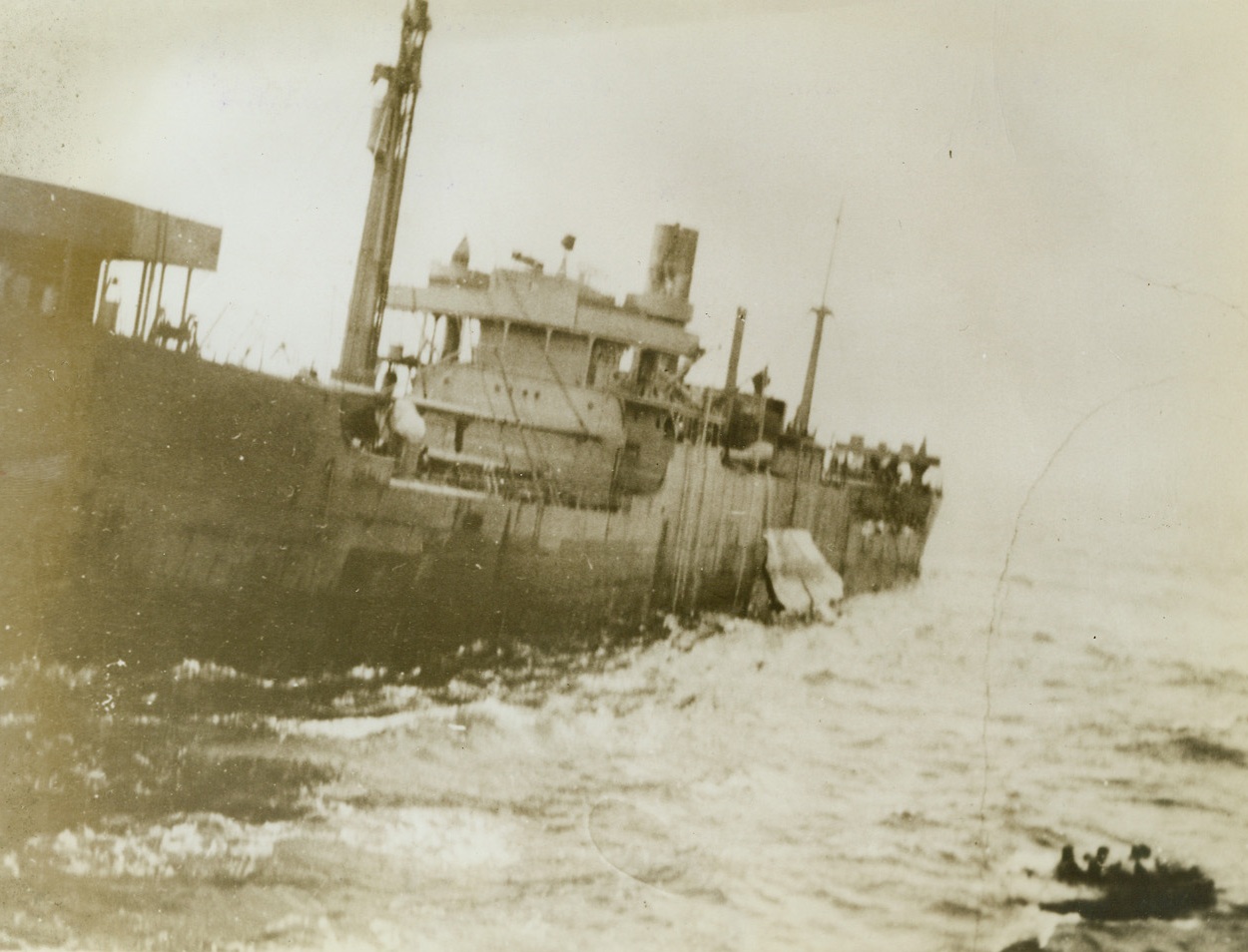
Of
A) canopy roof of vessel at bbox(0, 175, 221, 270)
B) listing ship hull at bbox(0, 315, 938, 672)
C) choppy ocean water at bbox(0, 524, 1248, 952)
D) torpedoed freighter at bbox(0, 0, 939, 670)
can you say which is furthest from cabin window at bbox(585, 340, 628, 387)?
canopy roof of vessel at bbox(0, 175, 221, 270)

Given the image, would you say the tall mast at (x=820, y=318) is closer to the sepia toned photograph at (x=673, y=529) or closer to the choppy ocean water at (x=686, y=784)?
the sepia toned photograph at (x=673, y=529)

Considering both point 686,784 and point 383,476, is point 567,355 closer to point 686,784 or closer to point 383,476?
point 383,476

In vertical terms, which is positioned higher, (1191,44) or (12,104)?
(1191,44)

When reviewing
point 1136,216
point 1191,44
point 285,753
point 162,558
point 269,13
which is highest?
point 1191,44

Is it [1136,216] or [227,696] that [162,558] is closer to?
[227,696]

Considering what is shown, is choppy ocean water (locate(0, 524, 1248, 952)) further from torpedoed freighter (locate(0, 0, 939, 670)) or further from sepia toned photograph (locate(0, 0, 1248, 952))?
torpedoed freighter (locate(0, 0, 939, 670))

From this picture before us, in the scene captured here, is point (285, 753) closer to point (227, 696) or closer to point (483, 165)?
point (227, 696)

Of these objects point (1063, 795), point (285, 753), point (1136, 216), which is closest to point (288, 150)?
point (285, 753)

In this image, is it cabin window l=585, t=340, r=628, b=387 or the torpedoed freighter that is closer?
the torpedoed freighter
